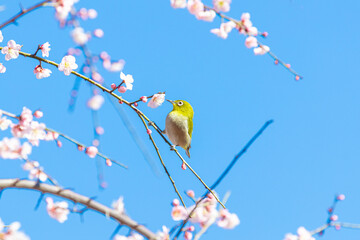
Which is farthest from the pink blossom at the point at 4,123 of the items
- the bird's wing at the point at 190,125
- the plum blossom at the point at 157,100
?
the bird's wing at the point at 190,125

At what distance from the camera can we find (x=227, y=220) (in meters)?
2.35

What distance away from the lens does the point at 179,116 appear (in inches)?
203

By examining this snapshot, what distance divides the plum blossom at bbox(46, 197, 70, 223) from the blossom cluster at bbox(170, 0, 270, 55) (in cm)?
185

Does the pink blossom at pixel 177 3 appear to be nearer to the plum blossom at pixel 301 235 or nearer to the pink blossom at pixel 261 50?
the pink blossom at pixel 261 50

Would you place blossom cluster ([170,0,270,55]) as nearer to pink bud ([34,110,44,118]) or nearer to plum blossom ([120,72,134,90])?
plum blossom ([120,72,134,90])

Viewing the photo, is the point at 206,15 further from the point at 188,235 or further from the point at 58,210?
the point at 58,210

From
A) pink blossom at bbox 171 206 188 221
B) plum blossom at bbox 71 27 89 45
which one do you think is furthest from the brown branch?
plum blossom at bbox 71 27 89 45

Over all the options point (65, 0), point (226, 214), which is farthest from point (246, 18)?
point (226, 214)

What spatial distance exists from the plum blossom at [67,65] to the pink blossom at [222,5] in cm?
146

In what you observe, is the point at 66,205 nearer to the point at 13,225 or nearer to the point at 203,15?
the point at 13,225

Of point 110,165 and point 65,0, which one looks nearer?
point 65,0

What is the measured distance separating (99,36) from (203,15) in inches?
39.6

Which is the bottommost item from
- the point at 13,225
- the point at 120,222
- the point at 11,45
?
the point at 13,225

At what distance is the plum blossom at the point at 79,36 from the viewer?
2.08 meters
